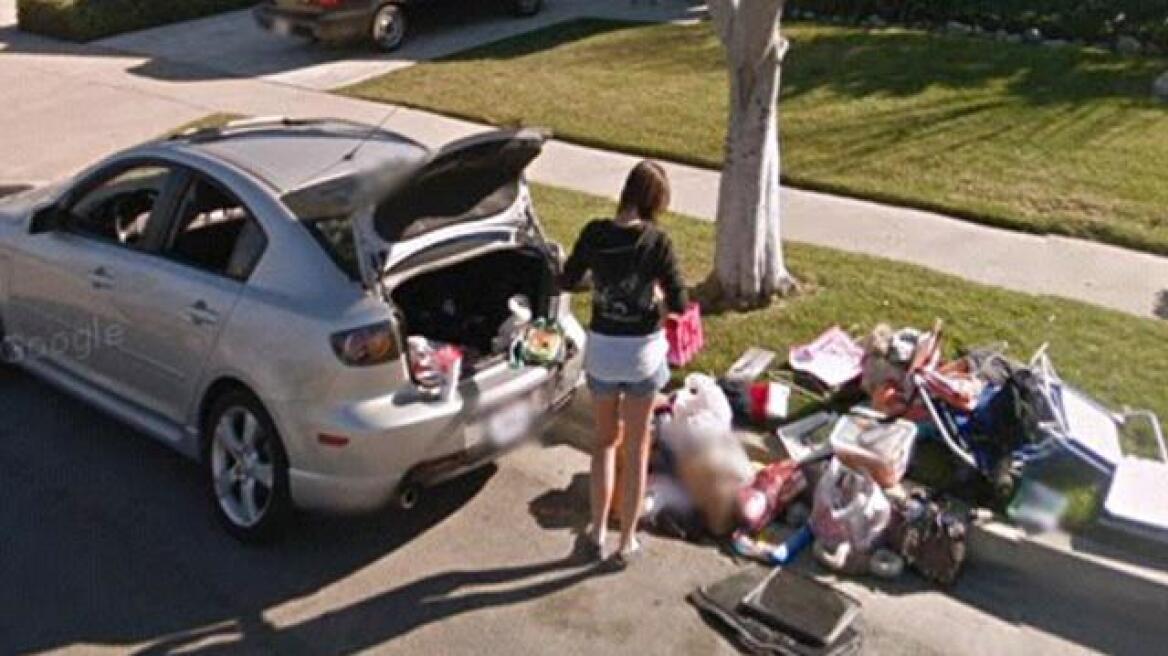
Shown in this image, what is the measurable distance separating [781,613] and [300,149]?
289 cm

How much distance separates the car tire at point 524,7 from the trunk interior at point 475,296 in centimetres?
1214

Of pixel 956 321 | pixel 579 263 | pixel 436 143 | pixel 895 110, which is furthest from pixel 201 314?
pixel 895 110

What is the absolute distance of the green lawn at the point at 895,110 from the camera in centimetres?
789

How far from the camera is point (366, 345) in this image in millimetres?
4121

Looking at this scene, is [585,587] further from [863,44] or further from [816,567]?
[863,44]

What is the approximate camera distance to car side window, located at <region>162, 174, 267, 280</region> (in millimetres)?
4688

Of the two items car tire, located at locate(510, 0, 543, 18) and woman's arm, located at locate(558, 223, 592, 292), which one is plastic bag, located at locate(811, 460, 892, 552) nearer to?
woman's arm, located at locate(558, 223, 592, 292)

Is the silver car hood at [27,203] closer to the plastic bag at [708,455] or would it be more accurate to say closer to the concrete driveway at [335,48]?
the plastic bag at [708,455]

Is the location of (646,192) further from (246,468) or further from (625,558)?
(246,468)

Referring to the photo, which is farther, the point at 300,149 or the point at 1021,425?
the point at 300,149

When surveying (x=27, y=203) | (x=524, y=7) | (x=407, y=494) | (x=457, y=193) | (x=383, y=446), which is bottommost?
(x=407, y=494)

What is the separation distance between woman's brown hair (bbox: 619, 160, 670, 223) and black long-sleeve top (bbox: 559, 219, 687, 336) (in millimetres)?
58

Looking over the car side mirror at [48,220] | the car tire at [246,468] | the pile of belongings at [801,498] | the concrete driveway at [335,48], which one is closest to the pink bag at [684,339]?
the pile of belongings at [801,498]

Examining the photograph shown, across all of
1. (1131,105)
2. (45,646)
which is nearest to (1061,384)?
(45,646)
